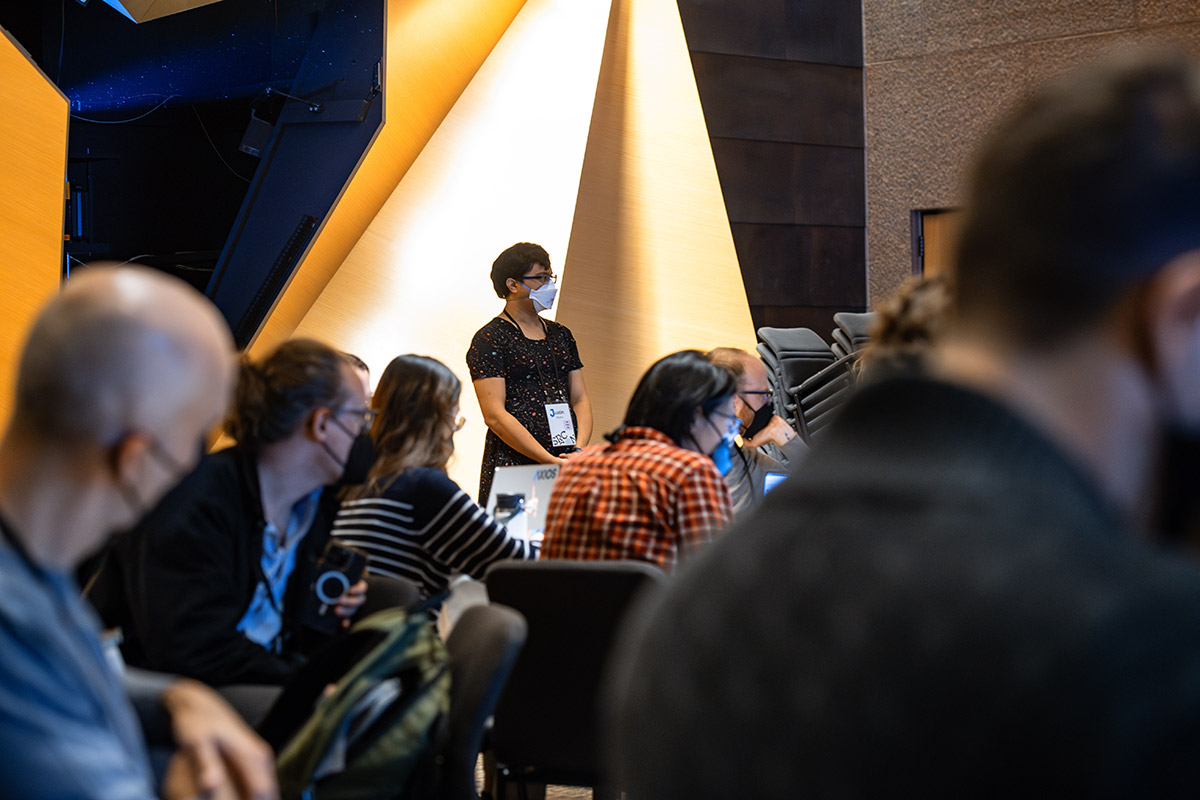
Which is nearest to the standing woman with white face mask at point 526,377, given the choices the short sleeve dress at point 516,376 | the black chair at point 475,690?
the short sleeve dress at point 516,376

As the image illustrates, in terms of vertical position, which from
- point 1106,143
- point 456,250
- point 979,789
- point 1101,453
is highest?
point 456,250

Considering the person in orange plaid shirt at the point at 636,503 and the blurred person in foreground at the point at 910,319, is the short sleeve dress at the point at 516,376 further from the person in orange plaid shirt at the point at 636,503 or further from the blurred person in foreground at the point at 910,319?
the blurred person in foreground at the point at 910,319

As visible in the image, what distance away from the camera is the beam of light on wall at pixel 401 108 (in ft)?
15.7

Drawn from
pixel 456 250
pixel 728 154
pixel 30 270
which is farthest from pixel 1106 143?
pixel 728 154

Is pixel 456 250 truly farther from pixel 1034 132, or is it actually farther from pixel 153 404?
pixel 1034 132

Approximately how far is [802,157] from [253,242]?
303 centimetres

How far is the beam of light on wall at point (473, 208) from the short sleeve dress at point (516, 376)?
1.06m

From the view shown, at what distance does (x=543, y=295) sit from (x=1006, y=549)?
3.37 metres

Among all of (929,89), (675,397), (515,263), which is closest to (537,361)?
(515,263)

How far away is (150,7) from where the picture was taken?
19.1 ft

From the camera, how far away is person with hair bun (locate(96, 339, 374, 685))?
181 centimetres

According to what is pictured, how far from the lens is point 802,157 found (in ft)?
20.4

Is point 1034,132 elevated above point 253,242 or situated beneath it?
situated beneath

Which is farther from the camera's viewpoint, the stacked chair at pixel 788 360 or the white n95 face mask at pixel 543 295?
the stacked chair at pixel 788 360
